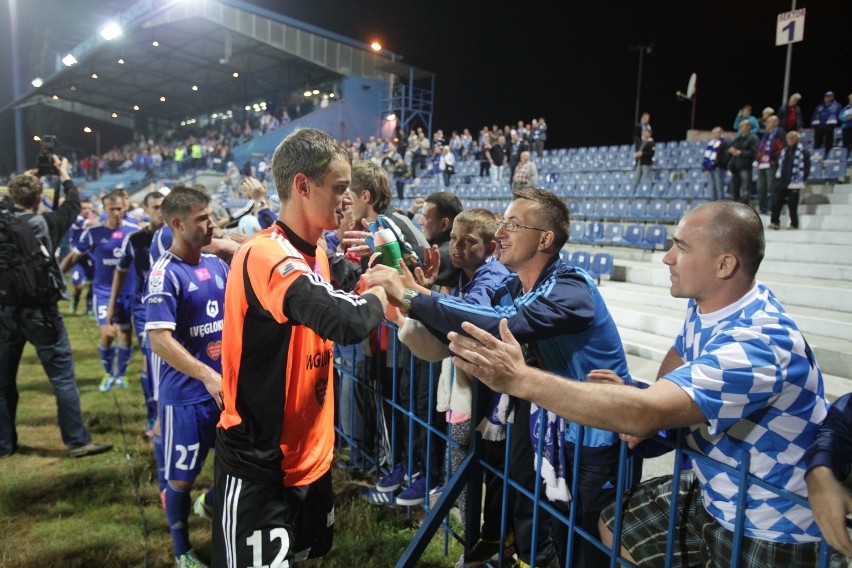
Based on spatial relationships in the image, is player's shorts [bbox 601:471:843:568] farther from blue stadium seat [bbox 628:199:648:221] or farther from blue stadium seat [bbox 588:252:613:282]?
blue stadium seat [bbox 628:199:648:221]

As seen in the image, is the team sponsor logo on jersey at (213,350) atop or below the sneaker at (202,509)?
atop

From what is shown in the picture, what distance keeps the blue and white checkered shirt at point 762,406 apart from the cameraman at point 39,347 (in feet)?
16.0

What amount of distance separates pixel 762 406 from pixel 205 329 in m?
2.83

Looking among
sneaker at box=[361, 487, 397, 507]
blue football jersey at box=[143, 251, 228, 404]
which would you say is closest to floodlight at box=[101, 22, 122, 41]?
blue football jersey at box=[143, 251, 228, 404]

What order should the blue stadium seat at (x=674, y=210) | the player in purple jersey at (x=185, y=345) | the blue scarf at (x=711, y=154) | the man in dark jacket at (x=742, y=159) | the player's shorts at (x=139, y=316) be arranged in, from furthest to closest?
the blue stadium seat at (x=674, y=210) → the blue scarf at (x=711, y=154) → the man in dark jacket at (x=742, y=159) → the player's shorts at (x=139, y=316) → the player in purple jersey at (x=185, y=345)

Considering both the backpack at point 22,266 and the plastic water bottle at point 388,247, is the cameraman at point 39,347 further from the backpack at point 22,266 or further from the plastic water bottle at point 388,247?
the plastic water bottle at point 388,247

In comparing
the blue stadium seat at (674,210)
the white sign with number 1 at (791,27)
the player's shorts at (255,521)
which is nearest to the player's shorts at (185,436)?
the player's shorts at (255,521)

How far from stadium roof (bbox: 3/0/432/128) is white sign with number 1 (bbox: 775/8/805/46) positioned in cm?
2117

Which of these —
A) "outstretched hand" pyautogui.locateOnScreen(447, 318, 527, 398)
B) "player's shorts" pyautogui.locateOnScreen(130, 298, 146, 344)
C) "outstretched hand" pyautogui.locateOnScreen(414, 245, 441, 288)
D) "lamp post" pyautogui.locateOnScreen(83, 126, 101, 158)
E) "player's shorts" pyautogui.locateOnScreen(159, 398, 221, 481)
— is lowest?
"player's shorts" pyautogui.locateOnScreen(159, 398, 221, 481)

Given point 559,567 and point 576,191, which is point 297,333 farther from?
point 576,191

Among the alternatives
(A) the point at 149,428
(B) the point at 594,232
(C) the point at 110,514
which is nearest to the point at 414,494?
(C) the point at 110,514

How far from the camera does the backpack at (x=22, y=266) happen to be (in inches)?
169

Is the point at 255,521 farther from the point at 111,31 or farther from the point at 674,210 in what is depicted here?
Result: the point at 111,31

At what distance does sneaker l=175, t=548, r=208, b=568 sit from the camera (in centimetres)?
293
